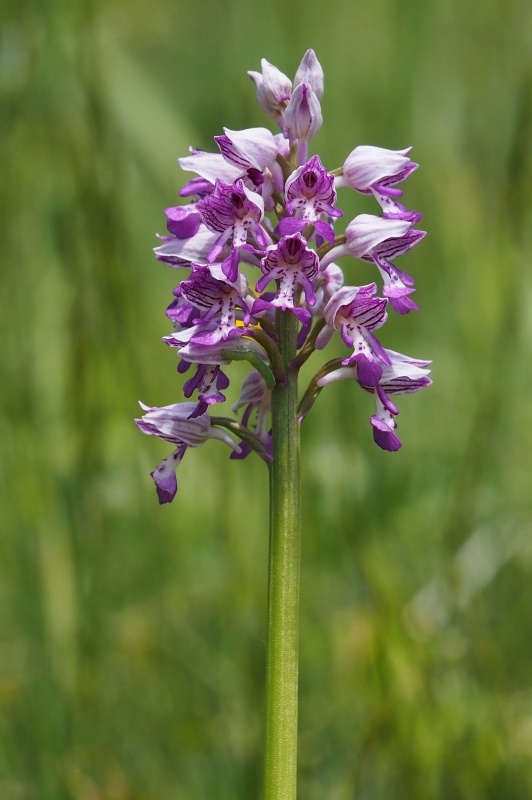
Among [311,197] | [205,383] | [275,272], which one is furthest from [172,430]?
[311,197]

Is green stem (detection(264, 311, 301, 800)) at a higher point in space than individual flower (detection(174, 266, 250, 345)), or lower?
lower

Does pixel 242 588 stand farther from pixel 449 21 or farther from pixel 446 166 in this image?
pixel 449 21

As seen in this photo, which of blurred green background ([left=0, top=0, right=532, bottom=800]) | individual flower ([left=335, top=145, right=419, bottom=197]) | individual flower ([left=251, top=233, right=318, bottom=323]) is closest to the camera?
individual flower ([left=251, top=233, right=318, bottom=323])

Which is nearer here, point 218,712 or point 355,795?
point 355,795

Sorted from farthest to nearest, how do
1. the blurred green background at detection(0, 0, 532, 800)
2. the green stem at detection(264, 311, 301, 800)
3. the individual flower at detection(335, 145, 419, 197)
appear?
the blurred green background at detection(0, 0, 532, 800), the individual flower at detection(335, 145, 419, 197), the green stem at detection(264, 311, 301, 800)

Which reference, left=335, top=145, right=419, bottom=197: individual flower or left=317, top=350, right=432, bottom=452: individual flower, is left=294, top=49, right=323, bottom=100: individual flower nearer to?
left=335, top=145, right=419, bottom=197: individual flower

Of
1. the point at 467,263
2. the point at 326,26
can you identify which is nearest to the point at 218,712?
the point at 467,263

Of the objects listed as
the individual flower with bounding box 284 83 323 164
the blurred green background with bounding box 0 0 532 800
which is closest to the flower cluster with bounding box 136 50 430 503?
the individual flower with bounding box 284 83 323 164

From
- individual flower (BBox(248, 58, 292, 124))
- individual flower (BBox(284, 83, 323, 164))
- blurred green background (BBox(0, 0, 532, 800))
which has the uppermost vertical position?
individual flower (BBox(248, 58, 292, 124))
